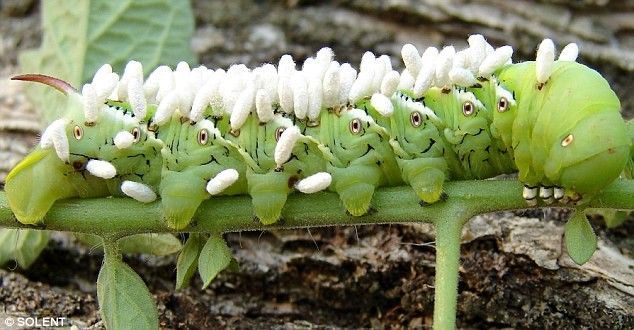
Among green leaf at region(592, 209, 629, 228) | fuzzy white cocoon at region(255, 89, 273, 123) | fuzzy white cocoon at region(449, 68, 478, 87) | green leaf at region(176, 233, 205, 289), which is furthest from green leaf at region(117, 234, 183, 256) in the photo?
green leaf at region(592, 209, 629, 228)

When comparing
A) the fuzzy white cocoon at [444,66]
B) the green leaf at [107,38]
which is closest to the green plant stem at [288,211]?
the fuzzy white cocoon at [444,66]

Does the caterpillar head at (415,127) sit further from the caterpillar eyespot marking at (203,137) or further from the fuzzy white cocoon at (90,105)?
the fuzzy white cocoon at (90,105)

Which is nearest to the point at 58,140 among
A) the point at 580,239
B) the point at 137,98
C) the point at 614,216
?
the point at 137,98

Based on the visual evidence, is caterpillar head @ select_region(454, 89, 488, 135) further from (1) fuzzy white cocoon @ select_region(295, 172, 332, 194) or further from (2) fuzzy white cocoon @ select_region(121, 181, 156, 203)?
(2) fuzzy white cocoon @ select_region(121, 181, 156, 203)

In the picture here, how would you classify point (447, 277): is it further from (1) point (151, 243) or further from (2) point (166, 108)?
(1) point (151, 243)

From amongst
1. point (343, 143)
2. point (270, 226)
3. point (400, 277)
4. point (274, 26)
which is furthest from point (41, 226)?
point (274, 26)

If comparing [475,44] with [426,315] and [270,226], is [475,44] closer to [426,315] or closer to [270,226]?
[270,226]
